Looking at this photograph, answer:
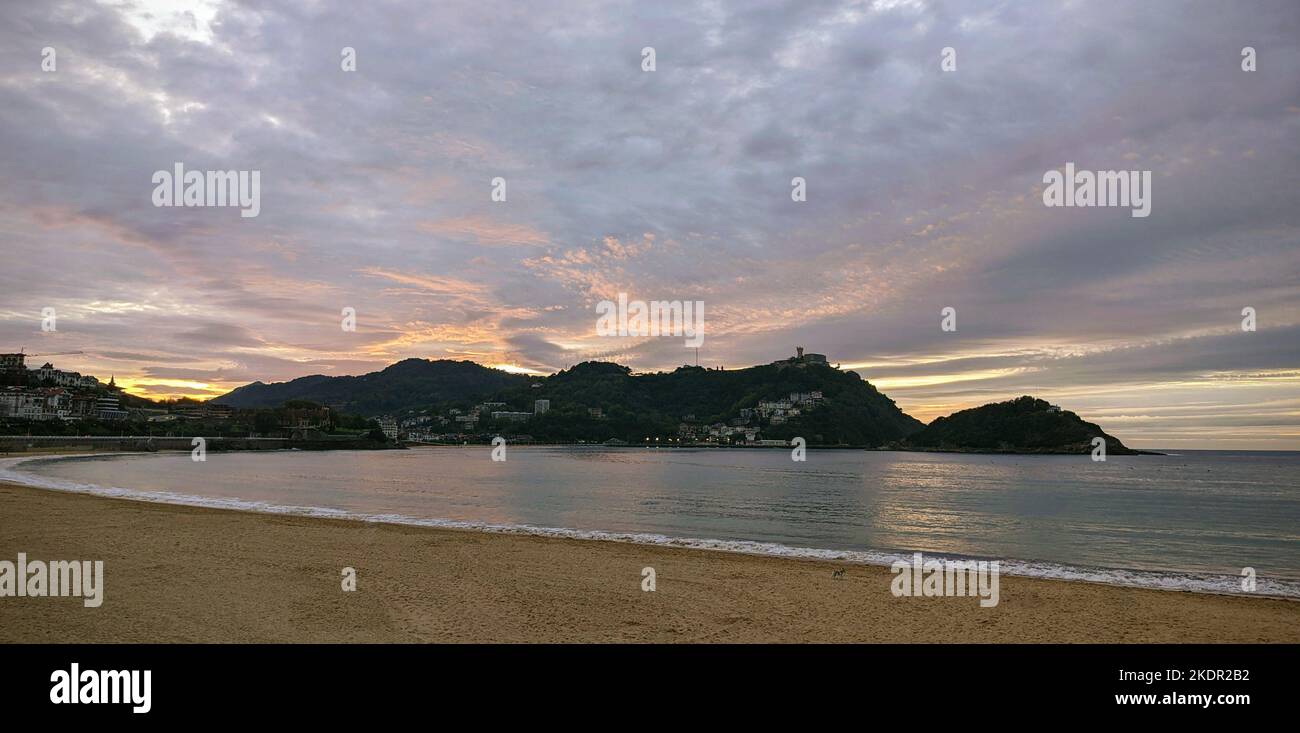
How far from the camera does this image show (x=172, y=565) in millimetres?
12258

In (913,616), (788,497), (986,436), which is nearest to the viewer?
(913,616)

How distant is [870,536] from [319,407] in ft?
619

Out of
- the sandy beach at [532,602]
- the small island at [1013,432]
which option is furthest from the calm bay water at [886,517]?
the small island at [1013,432]

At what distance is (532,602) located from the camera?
33.3 feet

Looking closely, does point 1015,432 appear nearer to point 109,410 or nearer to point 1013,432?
point 1013,432

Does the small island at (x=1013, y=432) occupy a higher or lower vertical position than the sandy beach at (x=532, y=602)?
lower

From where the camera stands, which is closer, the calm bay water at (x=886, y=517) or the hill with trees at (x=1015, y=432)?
the calm bay water at (x=886, y=517)

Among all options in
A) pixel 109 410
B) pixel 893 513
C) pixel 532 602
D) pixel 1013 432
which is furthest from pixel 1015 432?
pixel 109 410

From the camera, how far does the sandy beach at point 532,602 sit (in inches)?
331

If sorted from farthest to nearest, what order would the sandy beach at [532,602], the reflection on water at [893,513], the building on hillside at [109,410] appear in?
the building on hillside at [109,410], the reflection on water at [893,513], the sandy beach at [532,602]

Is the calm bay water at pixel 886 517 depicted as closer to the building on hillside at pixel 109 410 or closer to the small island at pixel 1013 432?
the small island at pixel 1013 432

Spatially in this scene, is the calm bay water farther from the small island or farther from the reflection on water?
the small island
